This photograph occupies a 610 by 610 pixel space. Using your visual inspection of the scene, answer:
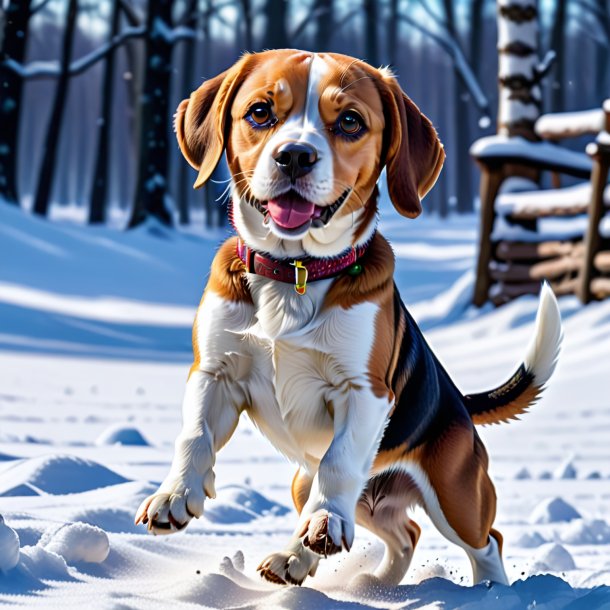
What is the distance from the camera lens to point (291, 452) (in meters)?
3.09

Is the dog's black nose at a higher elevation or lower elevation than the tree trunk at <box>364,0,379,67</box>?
lower

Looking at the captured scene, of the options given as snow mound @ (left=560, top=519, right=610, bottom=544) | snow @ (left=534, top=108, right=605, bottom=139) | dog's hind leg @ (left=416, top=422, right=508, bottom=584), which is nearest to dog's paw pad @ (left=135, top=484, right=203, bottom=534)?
dog's hind leg @ (left=416, top=422, right=508, bottom=584)

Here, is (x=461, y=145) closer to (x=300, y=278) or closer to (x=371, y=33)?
(x=371, y=33)

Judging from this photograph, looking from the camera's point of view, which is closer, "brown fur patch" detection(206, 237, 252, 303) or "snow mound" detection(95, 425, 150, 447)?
"brown fur patch" detection(206, 237, 252, 303)

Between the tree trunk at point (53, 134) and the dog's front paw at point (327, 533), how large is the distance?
14738 mm

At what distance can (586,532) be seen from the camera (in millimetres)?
4762

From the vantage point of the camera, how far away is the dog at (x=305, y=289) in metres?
2.77

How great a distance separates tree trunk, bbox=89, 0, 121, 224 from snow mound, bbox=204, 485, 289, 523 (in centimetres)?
1396

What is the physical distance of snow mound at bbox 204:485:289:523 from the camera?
15.0 ft

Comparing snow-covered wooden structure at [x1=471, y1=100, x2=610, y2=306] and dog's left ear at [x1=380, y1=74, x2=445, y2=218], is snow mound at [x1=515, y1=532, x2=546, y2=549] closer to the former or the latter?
dog's left ear at [x1=380, y1=74, x2=445, y2=218]

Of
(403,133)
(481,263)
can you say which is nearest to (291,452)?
(403,133)

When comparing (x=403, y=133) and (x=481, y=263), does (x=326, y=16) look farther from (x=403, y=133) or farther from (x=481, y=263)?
(x=403, y=133)

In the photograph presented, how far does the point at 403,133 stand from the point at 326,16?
25128 millimetres

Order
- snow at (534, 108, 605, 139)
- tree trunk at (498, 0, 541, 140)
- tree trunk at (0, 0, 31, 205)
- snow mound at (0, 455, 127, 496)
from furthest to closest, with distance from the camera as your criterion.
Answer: tree trunk at (0, 0, 31, 205) → tree trunk at (498, 0, 541, 140) → snow at (534, 108, 605, 139) → snow mound at (0, 455, 127, 496)
